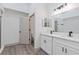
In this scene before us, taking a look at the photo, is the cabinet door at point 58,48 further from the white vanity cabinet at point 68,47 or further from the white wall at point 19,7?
the white wall at point 19,7

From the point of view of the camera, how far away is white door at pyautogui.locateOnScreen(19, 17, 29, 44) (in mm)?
5586

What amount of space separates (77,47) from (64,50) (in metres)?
0.46

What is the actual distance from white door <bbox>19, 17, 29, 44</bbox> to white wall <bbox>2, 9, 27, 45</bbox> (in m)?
0.24

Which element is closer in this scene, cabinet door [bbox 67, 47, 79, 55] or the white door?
cabinet door [bbox 67, 47, 79, 55]

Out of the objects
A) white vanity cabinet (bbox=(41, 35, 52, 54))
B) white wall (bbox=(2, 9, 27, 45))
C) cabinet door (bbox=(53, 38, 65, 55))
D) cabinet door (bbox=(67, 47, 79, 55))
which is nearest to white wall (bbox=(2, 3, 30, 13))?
white wall (bbox=(2, 9, 27, 45))

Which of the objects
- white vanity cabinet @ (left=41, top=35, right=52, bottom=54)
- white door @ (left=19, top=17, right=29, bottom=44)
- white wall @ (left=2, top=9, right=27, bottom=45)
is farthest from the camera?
white door @ (left=19, top=17, right=29, bottom=44)

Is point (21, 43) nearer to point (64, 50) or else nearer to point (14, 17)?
point (14, 17)

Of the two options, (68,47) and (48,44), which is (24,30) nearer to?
(48,44)

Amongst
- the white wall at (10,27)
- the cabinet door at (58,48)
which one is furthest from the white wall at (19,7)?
the cabinet door at (58,48)

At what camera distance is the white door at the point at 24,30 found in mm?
5586

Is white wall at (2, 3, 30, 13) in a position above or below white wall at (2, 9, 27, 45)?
above

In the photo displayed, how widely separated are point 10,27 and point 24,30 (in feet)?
2.78

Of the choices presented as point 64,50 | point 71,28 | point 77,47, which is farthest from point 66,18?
point 77,47

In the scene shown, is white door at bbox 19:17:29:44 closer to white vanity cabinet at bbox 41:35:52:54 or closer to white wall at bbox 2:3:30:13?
white wall at bbox 2:3:30:13
